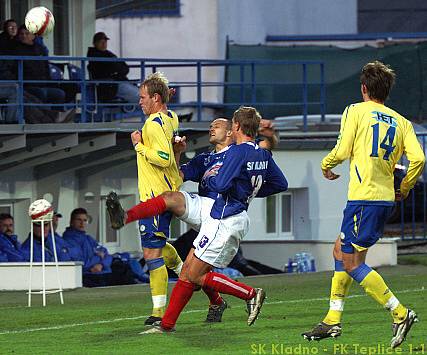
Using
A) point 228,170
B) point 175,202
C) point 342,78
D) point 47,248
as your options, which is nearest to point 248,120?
point 228,170

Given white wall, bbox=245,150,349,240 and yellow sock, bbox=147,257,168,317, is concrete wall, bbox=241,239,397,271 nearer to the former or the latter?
white wall, bbox=245,150,349,240

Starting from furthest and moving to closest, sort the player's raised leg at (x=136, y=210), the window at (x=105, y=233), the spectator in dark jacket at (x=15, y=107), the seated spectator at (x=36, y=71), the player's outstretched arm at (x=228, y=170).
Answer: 1. the window at (x=105, y=233)
2. the seated spectator at (x=36, y=71)
3. the spectator in dark jacket at (x=15, y=107)
4. the player's raised leg at (x=136, y=210)
5. the player's outstretched arm at (x=228, y=170)

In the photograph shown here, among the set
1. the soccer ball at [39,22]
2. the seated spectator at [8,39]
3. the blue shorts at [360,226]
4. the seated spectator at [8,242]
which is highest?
the soccer ball at [39,22]

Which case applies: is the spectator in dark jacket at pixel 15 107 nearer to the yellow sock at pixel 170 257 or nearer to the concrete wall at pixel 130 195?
the concrete wall at pixel 130 195

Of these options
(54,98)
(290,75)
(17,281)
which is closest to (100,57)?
(54,98)

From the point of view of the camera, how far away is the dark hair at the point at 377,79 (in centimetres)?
1197

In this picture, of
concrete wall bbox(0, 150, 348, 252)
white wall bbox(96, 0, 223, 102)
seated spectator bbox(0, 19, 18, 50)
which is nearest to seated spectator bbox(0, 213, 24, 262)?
concrete wall bbox(0, 150, 348, 252)

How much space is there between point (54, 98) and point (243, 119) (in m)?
9.64

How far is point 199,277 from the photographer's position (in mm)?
12750

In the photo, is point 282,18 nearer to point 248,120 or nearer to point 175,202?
point 175,202

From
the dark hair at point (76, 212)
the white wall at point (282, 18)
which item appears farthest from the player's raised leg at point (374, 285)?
the white wall at point (282, 18)

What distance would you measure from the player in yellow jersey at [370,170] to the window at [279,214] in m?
16.5

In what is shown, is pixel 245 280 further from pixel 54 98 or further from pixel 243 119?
pixel 243 119

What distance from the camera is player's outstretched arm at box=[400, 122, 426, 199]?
11.9m
